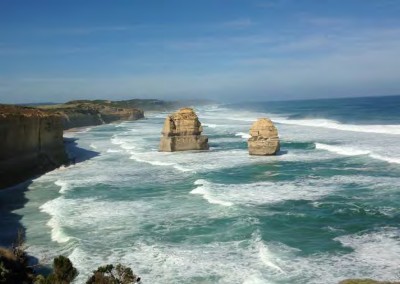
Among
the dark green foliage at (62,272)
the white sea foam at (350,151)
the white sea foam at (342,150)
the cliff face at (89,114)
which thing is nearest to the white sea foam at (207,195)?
the dark green foliage at (62,272)

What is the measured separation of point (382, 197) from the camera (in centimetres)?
2592

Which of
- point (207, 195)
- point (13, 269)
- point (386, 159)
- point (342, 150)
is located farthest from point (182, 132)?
point (13, 269)

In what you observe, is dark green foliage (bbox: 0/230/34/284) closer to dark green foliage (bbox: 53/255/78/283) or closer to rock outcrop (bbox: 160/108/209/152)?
dark green foliage (bbox: 53/255/78/283)

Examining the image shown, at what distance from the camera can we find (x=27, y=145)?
122 feet

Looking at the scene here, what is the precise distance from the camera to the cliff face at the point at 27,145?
33.5 m

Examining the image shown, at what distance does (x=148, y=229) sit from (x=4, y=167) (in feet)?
51.1

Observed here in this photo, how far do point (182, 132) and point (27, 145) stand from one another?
548 inches

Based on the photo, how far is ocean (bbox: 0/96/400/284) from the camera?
17.1 metres

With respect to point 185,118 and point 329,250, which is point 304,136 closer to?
point 185,118

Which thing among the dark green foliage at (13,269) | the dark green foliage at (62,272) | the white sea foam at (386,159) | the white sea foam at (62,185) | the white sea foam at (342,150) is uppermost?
the dark green foliage at (62,272)

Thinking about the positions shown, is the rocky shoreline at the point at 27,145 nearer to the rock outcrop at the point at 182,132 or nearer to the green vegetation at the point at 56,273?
the rock outcrop at the point at 182,132

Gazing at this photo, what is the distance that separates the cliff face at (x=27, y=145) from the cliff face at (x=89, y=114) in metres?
37.2

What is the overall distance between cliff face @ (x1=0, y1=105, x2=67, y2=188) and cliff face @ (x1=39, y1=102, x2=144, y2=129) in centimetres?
3721

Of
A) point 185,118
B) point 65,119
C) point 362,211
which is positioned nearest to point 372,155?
point 185,118
